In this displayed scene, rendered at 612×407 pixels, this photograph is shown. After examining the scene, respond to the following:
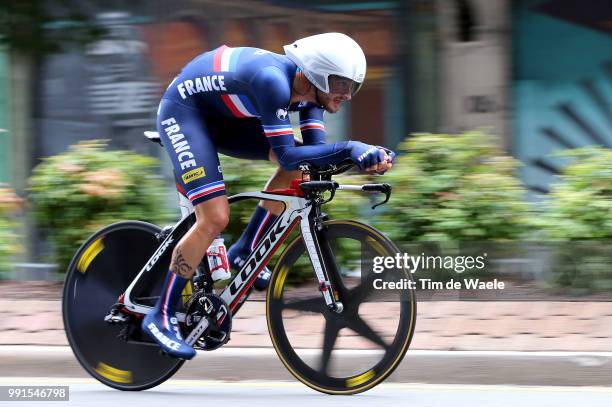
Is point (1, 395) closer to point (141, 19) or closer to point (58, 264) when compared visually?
point (58, 264)

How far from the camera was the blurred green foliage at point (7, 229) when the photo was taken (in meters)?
8.50

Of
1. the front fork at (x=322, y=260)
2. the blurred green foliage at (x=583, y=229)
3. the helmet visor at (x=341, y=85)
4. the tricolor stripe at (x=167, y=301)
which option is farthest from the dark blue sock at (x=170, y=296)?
the blurred green foliage at (x=583, y=229)

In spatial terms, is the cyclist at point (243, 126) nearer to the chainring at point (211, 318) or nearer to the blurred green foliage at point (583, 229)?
the chainring at point (211, 318)

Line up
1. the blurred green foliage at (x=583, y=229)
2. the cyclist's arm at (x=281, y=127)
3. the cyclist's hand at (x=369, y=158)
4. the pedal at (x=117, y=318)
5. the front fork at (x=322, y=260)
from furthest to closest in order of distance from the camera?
the blurred green foliage at (x=583, y=229) < the pedal at (x=117, y=318) < the front fork at (x=322, y=260) < the cyclist's arm at (x=281, y=127) < the cyclist's hand at (x=369, y=158)

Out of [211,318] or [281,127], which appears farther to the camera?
[211,318]

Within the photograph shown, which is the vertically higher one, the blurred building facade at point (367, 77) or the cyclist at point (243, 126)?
→ the cyclist at point (243, 126)

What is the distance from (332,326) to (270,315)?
314 millimetres

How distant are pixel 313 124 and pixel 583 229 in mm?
2819

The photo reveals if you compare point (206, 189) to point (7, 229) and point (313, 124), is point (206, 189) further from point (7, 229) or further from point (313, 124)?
point (7, 229)

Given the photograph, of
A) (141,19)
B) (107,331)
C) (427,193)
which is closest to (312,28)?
(141,19)

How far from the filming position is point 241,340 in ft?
22.0

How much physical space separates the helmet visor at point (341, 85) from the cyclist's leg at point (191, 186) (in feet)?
Answer: 2.25

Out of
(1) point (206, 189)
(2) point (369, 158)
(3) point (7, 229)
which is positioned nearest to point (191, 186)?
(1) point (206, 189)

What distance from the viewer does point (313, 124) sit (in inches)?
220
